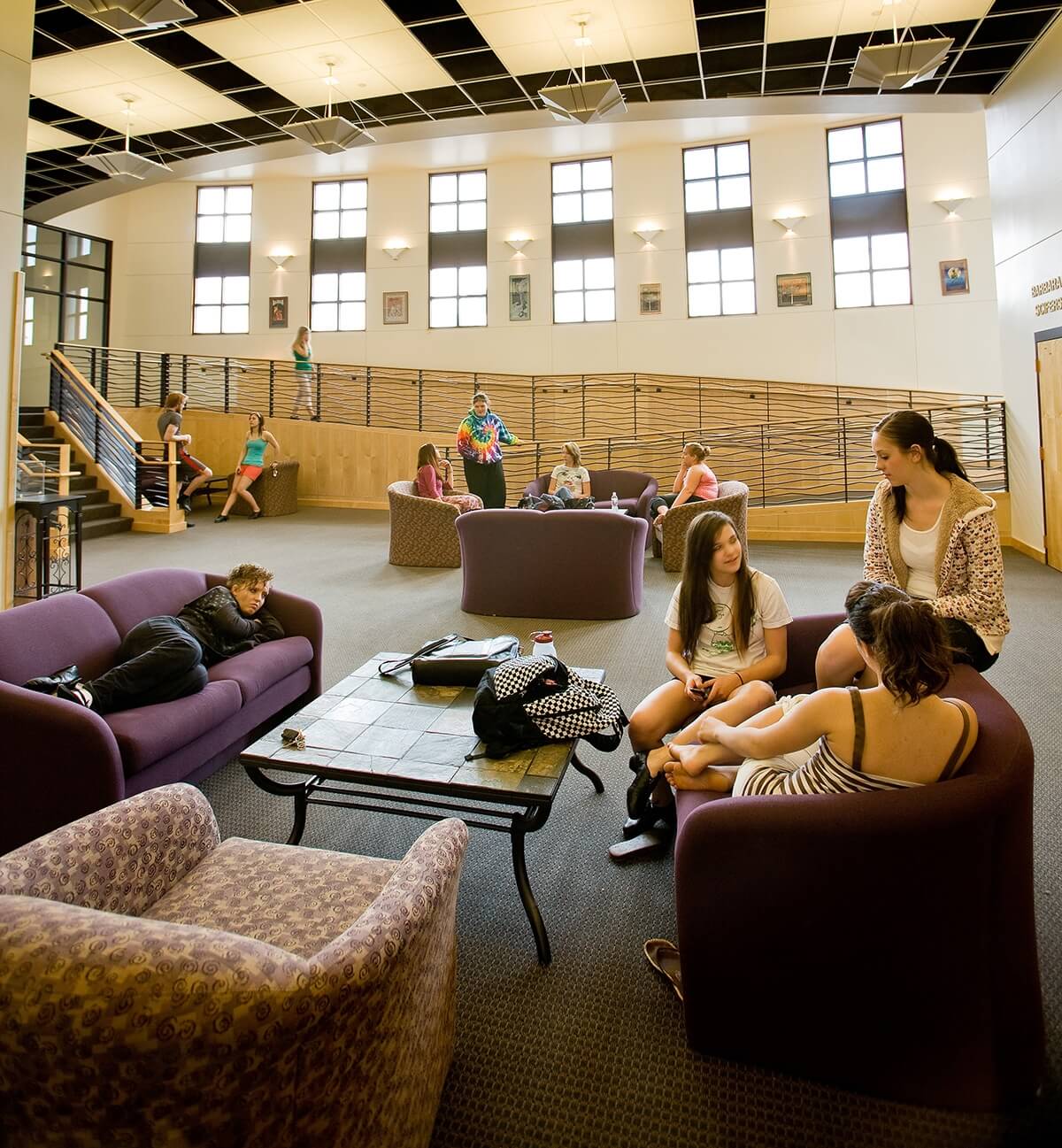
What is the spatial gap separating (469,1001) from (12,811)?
5.47ft

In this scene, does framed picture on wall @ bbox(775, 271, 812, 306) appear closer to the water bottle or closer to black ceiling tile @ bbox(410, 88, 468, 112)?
black ceiling tile @ bbox(410, 88, 468, 112)

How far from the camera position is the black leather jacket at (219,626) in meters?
3.28

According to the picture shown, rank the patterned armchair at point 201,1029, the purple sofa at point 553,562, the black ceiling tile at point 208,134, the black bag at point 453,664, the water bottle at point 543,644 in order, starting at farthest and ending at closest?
→ the black ceiling tile at point 208,134
the purple sofa at point 553,562
the water bottle at point 543,644
the black bag at point 453,664
the patterned armchair at point 201,1029

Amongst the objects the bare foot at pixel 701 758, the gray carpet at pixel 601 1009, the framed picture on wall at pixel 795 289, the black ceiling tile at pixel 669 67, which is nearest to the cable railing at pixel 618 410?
the framed picture on wall at pixel 795 289

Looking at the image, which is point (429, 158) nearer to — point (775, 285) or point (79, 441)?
point (775, 285)

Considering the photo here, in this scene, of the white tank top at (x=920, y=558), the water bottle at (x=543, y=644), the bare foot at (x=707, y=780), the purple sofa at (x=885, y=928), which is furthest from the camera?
the water bottle at (x=543, y=644)

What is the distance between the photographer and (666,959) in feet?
6.46

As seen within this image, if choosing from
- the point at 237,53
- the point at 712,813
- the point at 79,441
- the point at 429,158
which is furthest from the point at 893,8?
the point at 79,441

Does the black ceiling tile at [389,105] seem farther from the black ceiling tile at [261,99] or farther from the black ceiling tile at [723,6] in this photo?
the black ceiling tile at [723,6]

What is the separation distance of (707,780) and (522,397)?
11586mm

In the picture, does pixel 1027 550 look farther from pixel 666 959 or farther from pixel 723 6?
pixel 666 959

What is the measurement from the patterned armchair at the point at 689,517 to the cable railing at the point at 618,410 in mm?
3433

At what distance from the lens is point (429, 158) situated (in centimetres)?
1299

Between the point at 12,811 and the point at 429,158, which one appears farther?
the point at 429,158
